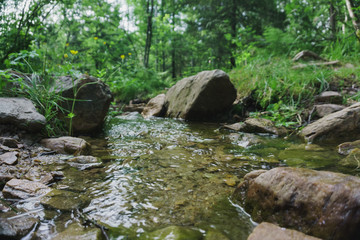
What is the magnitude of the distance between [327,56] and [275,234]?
659 cm

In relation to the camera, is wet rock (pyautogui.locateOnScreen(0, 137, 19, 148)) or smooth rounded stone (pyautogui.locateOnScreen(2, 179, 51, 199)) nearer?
smooth rounded stone (pyautogui.locateOnScreen(2, 179, 51, 199))

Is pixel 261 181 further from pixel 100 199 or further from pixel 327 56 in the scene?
pixel 327 56

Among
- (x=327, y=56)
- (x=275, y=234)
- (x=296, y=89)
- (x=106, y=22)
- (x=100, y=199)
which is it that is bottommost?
(x=100, y=199)

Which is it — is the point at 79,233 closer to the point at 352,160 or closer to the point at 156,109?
the point at 352,160

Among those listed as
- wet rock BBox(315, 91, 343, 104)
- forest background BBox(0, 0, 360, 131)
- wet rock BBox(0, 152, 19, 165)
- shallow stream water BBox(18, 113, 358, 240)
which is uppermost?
forest background BBox(0, 0, 360, 131)

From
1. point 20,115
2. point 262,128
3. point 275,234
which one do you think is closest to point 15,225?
point 275,234

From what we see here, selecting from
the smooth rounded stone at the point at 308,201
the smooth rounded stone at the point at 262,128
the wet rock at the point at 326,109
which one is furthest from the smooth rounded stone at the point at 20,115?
the wet rock at the point at 326,109

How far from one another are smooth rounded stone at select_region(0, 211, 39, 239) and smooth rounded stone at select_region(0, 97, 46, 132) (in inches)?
57.5

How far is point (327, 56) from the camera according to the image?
5.90 m

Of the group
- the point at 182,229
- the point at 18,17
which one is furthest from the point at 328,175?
the point at 18,17

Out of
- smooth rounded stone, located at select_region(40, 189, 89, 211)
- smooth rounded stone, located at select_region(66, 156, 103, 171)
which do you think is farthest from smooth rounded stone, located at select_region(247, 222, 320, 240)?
smooth rounded stone, located at select_region(66, 156, 103, 171)

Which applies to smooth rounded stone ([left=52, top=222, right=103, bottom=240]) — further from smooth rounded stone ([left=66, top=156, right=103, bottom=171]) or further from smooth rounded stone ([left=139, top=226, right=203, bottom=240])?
smooth rounded stone ([left=66, top=156, right=103, bottom=171])

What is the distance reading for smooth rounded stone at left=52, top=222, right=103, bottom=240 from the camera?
101cm

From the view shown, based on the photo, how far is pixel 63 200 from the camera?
1340mm
